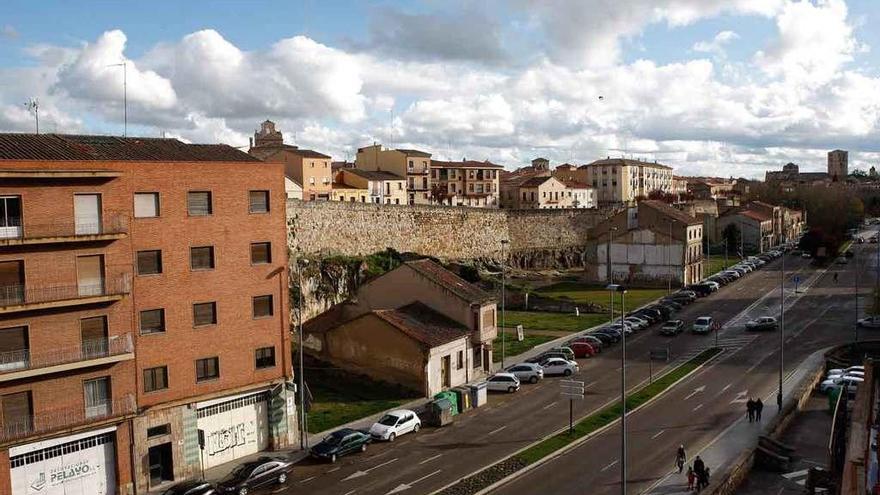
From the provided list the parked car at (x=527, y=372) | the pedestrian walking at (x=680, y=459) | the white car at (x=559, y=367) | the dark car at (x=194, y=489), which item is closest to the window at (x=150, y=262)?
the dark car at (x=194, y=489)

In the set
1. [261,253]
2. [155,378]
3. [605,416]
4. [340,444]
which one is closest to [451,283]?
[605,416]

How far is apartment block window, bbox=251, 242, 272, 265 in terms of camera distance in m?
33.1

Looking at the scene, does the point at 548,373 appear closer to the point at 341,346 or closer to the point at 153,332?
the point at 341,346

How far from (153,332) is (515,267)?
75.3m

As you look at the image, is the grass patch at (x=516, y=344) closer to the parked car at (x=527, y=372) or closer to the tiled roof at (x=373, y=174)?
the parked car at (x=527, y=372)

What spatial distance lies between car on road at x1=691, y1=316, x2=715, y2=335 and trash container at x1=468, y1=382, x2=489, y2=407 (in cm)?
2434

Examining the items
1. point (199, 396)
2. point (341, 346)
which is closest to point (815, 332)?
point (341, 346)

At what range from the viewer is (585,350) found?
166 ft

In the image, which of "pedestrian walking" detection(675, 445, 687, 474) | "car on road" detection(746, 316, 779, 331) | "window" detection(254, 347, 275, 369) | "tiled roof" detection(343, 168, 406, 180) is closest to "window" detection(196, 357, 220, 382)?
"window" detection(254, 347, 275, 369)

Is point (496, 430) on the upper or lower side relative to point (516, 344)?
lower

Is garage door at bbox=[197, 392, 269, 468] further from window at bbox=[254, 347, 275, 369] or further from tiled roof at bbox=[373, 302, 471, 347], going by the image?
tiled roof at bbox=[373, 302, 471, 347]

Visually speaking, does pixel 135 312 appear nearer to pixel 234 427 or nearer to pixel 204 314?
pixel 204 314

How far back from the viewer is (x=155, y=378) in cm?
2961

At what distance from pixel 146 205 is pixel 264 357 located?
26.7 feet
